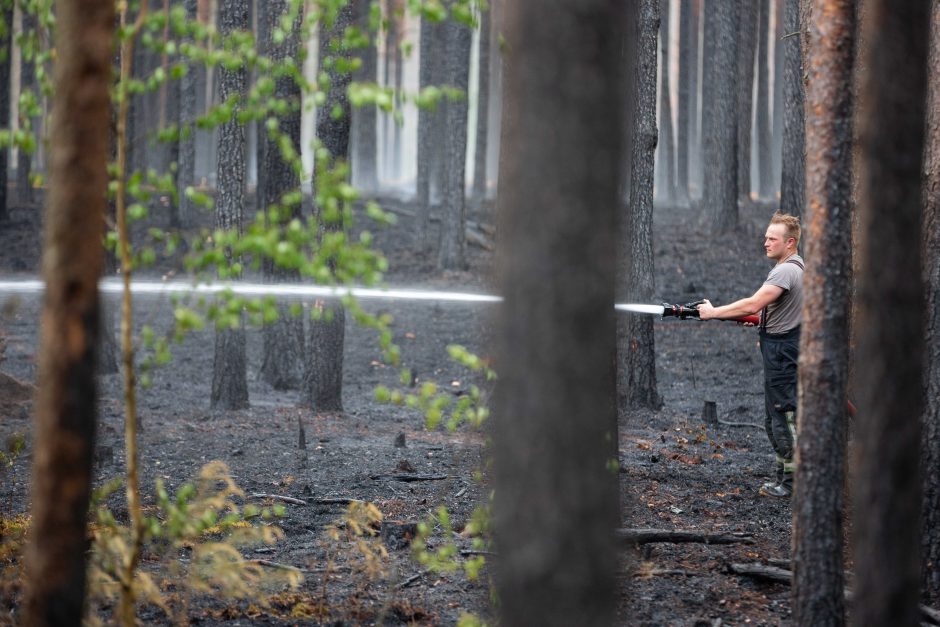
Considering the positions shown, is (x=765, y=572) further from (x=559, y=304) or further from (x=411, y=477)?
(x=559, y=304)

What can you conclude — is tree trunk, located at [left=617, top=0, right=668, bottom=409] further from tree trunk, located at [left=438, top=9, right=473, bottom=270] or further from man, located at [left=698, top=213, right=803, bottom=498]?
tree trunk, located at [left=438, top=9, right=473, bottom=270]

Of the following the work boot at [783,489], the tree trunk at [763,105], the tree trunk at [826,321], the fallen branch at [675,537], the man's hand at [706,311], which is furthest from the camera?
the tree trunk at [763,105]

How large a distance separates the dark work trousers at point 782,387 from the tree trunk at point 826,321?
3162 millimetres

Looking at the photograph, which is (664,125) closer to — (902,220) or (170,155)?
(170,155)

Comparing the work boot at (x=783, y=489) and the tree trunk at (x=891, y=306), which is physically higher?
the tree trunk at (x=891, y=306)

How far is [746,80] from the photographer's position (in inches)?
1073

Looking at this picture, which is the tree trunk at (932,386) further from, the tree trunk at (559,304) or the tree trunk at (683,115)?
the tree trunk at (683,115)

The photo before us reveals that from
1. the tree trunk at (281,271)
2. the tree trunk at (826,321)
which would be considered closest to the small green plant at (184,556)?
the tree trunk at (826,321)

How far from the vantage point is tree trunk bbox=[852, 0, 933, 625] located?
4289mm

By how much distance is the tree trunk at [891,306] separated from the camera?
4289 mm

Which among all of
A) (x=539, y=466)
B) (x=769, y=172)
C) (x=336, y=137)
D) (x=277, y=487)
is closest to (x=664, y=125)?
(x=769, y=172)

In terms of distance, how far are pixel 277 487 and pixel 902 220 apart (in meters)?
5.64

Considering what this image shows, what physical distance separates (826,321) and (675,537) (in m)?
2.53

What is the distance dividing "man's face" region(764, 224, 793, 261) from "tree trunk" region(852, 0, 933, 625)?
3.44 m
